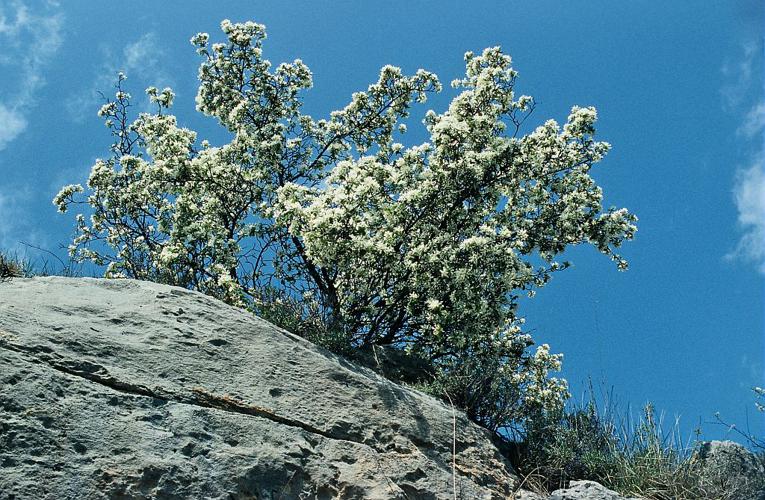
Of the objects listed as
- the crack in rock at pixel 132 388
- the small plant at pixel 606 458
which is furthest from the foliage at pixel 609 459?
the crack in rock at pixel 132 388

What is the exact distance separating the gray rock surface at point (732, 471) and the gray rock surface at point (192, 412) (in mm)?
2466

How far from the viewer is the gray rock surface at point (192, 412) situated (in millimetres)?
6746

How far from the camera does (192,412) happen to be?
293 inches

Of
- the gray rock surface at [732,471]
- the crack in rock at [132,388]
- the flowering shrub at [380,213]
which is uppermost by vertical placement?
the flowering shrub at [380,213]

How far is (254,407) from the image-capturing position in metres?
7.80

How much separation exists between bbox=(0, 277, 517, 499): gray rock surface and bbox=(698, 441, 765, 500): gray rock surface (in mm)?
2466

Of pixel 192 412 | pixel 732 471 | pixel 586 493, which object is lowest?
pixel 192 412

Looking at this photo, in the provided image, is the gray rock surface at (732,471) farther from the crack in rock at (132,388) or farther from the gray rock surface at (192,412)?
the crack in rock at (132,388)

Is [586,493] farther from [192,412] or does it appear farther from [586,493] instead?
[192,412]

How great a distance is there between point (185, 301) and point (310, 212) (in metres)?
4.44

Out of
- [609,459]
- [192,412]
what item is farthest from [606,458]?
[192,412]

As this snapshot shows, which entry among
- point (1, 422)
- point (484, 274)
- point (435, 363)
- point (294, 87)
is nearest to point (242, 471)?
point (1, 422)

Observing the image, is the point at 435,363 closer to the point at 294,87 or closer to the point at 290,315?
the point at 290,315

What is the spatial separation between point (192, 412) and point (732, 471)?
6636 mm
